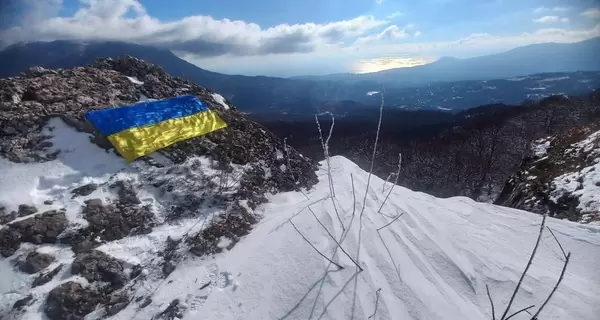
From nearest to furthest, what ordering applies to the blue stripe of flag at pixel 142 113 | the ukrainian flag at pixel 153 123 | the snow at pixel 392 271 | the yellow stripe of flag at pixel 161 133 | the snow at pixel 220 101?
the snow at pixel 392 271
the yellow stripe of flag at pixel 161 133
the ukrainian flag at pixel 153 123
the blue stripe of flag at pixel 142 113
the snow at pixel 220 101

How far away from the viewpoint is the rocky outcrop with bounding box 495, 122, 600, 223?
814cm

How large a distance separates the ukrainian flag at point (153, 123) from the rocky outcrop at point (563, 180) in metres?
10.7

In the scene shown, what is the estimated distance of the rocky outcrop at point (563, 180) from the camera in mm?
8137

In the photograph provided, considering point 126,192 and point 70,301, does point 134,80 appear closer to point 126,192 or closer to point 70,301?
point 126,192

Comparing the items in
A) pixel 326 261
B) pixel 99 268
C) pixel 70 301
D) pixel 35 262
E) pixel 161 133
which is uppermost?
pixel 161 133

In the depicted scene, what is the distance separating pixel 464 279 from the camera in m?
4.71

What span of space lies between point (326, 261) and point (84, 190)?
5986mm

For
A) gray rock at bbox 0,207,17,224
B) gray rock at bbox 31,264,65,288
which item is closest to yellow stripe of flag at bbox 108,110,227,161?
gray rock at bbox 0,207,17,224

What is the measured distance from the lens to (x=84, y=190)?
281 inches

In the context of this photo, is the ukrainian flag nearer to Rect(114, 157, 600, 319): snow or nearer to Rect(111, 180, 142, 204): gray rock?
Rect(111, 180, 142, 204): gray rock

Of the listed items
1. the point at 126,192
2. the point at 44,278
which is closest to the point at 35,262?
the point at 44,278

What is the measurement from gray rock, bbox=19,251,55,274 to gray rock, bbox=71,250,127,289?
46cm

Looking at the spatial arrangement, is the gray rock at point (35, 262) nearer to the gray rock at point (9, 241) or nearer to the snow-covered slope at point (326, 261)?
the snow-covered slope at point (326, 261)

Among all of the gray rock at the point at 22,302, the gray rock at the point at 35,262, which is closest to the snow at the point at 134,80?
the gray rock at the point at 35,262
